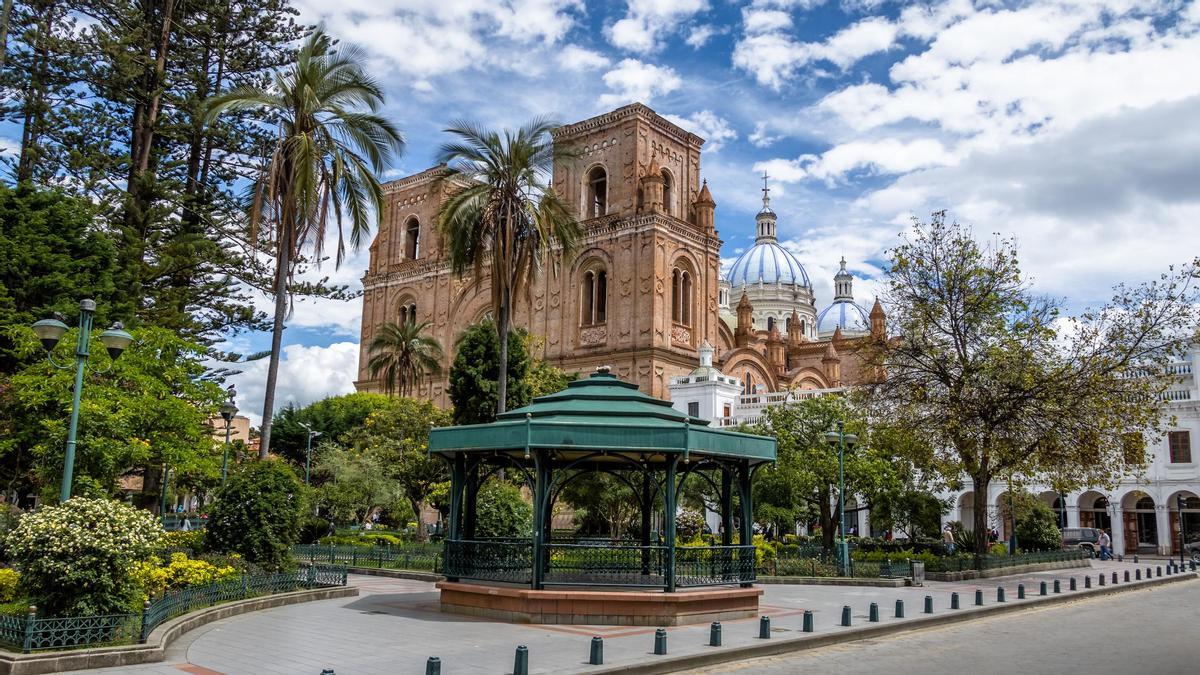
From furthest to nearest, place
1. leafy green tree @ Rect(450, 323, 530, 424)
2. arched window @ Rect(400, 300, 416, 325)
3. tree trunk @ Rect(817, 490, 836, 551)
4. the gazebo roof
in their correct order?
arched window @ Rect(400, 300, 416, 325) → leafy green tree @ Rect(450, 323, 530, 424) → tree trunk @ Rect(817, 490, 836, 551) → the gazebo roof

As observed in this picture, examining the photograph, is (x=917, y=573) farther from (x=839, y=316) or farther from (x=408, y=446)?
(x=839, y=316)

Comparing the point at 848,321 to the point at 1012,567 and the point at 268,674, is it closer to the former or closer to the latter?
the point at 1012,567

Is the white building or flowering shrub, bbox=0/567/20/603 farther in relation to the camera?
the white building

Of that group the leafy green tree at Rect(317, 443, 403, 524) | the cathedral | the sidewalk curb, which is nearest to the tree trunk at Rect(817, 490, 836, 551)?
the sidewalk curb

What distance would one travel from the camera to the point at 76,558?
1062cm

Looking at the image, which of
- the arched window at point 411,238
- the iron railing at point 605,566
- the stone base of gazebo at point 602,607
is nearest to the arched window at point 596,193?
the arched window at point 411,238

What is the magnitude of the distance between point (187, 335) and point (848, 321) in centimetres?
7712

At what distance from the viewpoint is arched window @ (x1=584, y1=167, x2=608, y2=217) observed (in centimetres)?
5553

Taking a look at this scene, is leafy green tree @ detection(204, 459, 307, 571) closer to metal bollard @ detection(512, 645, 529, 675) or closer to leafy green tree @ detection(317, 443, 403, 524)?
metal bollard @ detection(512, 645, 529, 675)

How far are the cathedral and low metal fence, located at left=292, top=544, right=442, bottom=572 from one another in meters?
20.7

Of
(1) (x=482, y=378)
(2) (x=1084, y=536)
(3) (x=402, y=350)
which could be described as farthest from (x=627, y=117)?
(2) (x=1084, y=536)

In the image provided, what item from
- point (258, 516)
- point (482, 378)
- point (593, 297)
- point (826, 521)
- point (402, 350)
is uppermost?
point (593, 297)

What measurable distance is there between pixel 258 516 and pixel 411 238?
168 ft

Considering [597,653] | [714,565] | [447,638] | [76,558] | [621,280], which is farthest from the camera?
[621,280]
